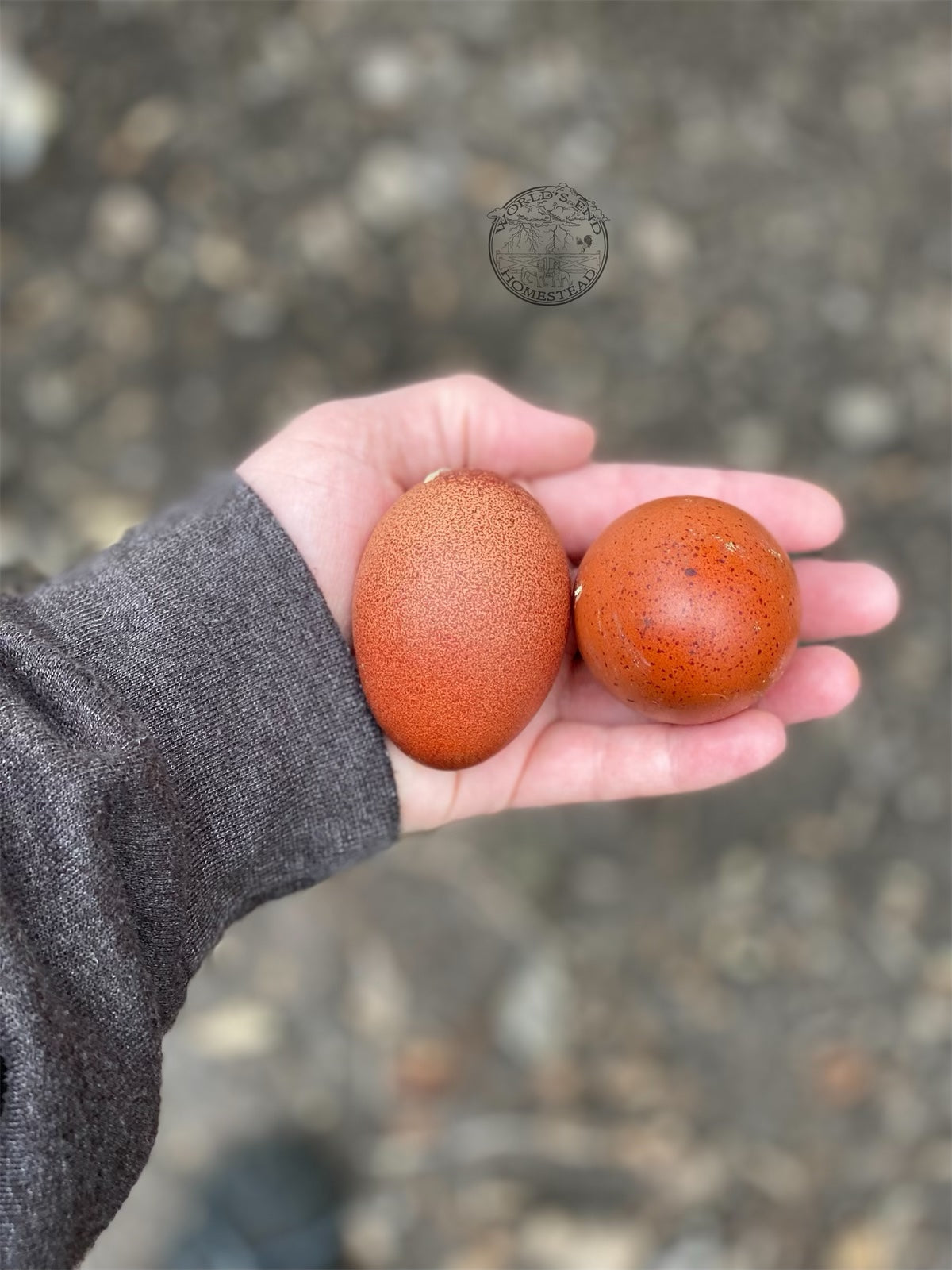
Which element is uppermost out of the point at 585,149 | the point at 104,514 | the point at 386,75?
the point at 386,75

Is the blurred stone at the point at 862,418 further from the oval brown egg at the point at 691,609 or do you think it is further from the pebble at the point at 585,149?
the oval brown egg at the point at 691,609

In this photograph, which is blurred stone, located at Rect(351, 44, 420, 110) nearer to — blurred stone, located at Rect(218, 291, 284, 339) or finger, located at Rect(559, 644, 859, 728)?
blurred stone, located at Rect(218, 291, 284, 339)

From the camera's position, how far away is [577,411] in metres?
2.56

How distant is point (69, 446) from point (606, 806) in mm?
1564

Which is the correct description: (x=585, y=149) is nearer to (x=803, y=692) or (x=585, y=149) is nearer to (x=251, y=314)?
(x=251, y=314)

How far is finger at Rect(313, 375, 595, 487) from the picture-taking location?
182cm

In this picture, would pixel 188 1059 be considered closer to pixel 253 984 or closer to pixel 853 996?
pixel 253 984

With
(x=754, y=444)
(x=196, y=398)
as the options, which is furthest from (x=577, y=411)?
(x=196, y=398)

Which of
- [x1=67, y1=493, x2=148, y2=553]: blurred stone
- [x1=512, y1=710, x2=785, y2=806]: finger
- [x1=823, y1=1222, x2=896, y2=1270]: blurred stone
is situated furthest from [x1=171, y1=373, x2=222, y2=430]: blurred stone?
[x1=823, y1=1222, x2=896, y2=1270]: blurred stone

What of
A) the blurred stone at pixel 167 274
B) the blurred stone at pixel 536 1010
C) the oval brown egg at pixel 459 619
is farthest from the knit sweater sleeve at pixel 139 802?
the blurred stone at pixel 167 274

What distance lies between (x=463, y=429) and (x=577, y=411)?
78 centimetres

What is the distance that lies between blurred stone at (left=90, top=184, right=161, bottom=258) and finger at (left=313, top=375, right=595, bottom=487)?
1099 mm

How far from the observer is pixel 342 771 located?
1.66 meters

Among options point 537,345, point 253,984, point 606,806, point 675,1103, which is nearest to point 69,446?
point 537,345
